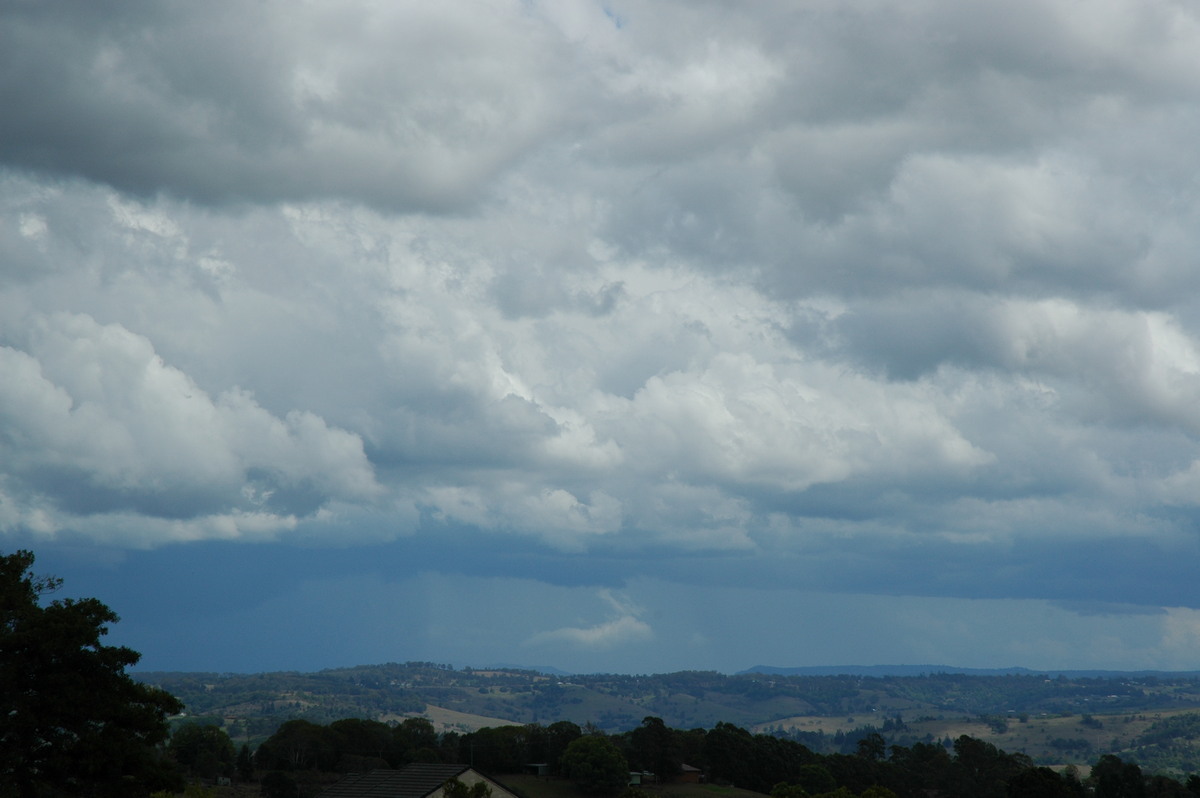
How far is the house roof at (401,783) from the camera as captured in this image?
90.4 metres

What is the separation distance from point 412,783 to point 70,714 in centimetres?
4424

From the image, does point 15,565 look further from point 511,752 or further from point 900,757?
point 900,757

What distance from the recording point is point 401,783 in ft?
303

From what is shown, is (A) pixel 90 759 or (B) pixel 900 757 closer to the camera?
(A) pixel 90 759

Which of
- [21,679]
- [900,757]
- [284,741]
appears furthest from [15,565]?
[900,757]

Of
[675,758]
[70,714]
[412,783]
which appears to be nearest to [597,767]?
[675,758]

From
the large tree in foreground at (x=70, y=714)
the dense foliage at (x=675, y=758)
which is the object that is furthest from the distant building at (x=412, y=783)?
the dense foliage at (x=675, y=758)

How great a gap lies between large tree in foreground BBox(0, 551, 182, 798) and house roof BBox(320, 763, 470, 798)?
127 feet

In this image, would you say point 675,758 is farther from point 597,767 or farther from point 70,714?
point 70,714

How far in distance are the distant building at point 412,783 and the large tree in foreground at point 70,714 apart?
3855cm

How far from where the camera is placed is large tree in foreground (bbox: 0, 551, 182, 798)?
51.1m

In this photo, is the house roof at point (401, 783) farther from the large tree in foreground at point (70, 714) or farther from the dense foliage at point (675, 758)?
the dense foliage at point (675, 758)

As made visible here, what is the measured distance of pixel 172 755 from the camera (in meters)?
150

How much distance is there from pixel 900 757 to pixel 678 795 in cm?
4665
